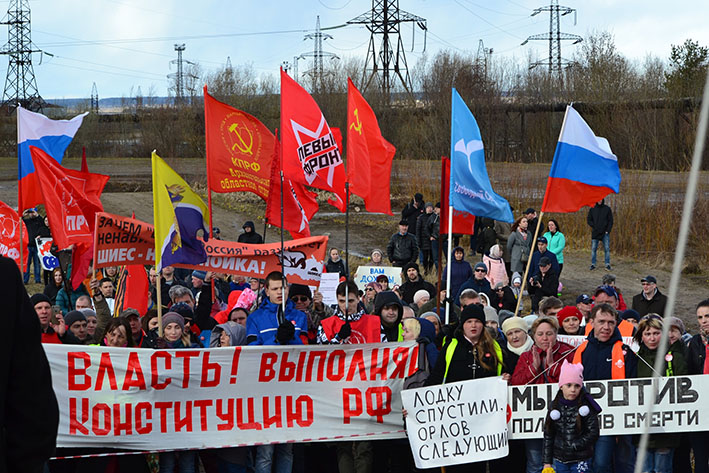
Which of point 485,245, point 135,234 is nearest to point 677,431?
point 135,234

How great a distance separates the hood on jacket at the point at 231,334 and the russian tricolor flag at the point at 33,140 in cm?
499

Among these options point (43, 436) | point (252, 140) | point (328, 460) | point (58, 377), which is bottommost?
point (328, 460)

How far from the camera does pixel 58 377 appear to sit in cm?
673

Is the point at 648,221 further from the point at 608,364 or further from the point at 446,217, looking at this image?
the point at 608,364

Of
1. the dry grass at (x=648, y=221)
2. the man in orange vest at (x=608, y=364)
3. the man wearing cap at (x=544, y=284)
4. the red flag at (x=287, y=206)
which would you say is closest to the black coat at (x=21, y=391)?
the man in orange vest at (x=608, y=364)

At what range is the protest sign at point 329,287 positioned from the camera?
12.4 metres

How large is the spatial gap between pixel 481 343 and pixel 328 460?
1.74 m

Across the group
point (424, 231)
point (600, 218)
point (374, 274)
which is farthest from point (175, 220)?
point (600, 218)

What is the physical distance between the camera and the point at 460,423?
6977 millimetres

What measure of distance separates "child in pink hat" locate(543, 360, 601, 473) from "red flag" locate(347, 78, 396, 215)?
16.6ft

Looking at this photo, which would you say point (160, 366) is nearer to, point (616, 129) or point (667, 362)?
point (667, 362)

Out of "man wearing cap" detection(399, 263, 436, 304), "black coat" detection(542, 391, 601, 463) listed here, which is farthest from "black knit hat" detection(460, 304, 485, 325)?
"man wearing cap" detection(399, 263, 436, 304)

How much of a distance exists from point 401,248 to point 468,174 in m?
7.29

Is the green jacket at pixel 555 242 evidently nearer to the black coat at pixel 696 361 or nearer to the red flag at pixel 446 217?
the red flag at pixel 446 217
